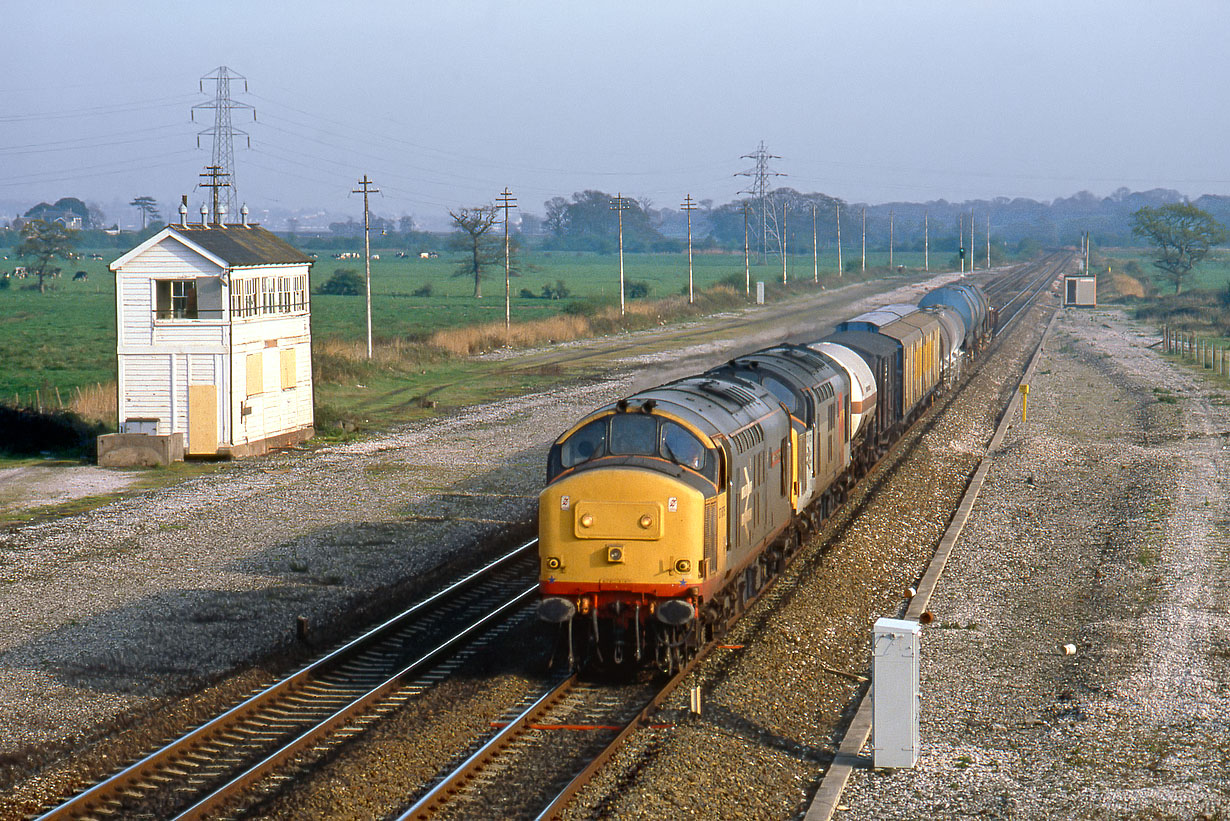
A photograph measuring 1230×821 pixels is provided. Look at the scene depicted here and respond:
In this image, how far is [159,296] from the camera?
1298 inches

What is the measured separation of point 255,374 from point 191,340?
1935 mm

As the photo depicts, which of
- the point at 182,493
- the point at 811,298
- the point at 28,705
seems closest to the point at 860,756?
the point at 28,705

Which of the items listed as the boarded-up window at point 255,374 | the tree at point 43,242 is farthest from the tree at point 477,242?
the boarded-up window at point 255,374

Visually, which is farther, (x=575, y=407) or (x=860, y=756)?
(x=575, y=407)

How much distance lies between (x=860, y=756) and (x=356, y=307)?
89071mm

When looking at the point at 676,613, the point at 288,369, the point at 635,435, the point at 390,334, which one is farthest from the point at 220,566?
the point at 390,334

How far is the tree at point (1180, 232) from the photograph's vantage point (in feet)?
369

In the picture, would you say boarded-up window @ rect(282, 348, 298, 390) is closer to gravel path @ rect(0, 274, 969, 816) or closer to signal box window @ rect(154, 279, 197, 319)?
gravel path @ rect(0, 274, 969, 816)

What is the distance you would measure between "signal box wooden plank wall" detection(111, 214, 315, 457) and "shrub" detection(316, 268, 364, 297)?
81272mm

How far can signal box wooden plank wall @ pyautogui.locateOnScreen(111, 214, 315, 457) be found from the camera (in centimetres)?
3275

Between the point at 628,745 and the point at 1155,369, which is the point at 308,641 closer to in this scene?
the point at 628,745

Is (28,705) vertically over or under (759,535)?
under

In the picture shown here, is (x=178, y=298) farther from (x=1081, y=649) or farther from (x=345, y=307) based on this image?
(x=345, y=307)

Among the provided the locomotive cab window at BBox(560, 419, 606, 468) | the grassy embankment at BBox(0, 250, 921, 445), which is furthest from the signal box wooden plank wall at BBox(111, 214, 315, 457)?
the locomotive cab window at BBox(560, 419, 606, 468)
